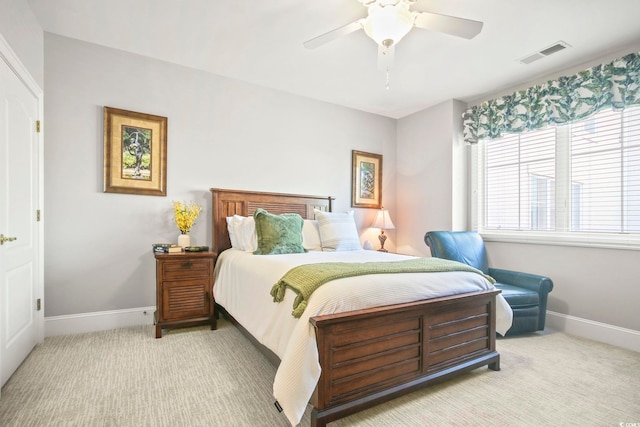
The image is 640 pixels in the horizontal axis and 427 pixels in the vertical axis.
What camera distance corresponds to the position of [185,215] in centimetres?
323

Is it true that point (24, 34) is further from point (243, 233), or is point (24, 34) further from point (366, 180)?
point (366, 180)

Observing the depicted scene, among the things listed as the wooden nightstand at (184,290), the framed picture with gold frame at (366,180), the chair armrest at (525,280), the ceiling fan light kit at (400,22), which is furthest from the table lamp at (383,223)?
the ceiling fan light kit at (400,22)

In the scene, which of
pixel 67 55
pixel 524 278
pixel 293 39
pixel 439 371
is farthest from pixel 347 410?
pixel 67 55

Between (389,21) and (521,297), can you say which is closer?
(389,21)

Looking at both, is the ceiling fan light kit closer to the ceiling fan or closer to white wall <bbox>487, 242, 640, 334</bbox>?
the ceiling fan

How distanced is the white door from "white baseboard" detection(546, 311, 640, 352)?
4.60 m

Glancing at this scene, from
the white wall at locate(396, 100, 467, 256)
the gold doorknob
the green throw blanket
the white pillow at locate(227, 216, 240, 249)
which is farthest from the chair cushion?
A: the gold doorknob

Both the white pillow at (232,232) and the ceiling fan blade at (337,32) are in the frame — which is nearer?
the ceiling fan blade at (337,32)

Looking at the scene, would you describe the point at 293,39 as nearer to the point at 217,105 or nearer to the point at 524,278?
the point at 217,105

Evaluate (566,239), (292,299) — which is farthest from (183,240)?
(566,239)

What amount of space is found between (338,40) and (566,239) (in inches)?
118

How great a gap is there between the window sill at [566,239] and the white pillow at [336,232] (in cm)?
176

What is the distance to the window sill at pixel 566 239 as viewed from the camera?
2.84m

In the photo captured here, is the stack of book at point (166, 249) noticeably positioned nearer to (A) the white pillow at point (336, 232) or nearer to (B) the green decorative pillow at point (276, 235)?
(B) the green decorative pillow at point (276, 235)
